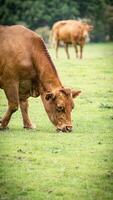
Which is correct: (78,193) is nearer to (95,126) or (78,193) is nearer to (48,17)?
(95,126)

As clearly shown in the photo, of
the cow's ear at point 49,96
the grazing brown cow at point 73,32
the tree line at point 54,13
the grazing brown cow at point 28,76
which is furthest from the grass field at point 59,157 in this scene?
the grazing brown cow at point 73,32

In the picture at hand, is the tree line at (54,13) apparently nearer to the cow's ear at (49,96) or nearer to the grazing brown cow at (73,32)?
the grazing brown cow at (73,32)

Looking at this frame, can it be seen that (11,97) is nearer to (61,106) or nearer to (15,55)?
(15,55)

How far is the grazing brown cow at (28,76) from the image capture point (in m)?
13.3

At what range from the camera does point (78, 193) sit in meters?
9.20

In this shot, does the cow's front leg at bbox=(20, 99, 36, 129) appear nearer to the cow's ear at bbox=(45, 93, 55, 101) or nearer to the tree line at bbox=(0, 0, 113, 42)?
the cow's ear at bbox=(45, 93, 55, 101)

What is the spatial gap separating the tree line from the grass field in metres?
8.62

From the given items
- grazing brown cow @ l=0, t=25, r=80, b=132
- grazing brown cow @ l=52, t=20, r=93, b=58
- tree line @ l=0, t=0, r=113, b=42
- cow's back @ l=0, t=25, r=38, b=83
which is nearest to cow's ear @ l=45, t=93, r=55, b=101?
grazing brown cow @ l=0, t=25, r=80, b=132

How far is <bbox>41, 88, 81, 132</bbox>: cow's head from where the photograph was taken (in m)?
13.1

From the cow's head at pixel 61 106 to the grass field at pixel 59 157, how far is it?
21 centimetres

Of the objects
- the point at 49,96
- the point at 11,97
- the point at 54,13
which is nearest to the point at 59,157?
the point at 49,96

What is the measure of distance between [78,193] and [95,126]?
17.7 ft

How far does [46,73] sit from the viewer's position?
13.6m

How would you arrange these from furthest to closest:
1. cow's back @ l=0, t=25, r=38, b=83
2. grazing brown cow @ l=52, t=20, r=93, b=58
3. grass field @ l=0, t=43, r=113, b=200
Result: grazing brown cow @ l=52, t=20, r=93, b=58 → cow's back @ l=0, t=25, r=38, b=83 → grass field @ l=0, t=43, r=113, b=200
